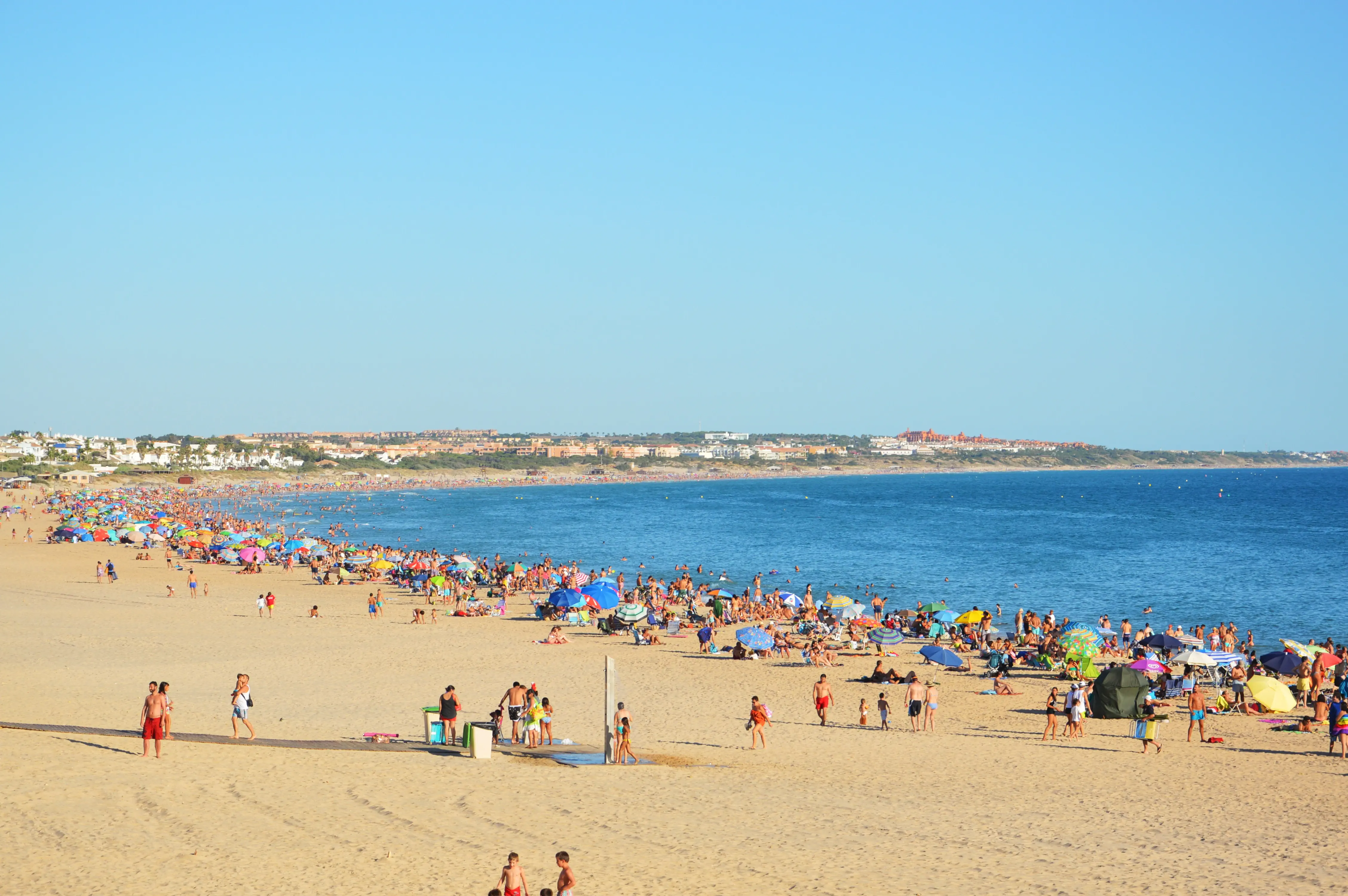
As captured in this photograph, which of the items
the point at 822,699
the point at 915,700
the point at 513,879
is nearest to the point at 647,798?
the point at 513,879

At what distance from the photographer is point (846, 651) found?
26.9 meters

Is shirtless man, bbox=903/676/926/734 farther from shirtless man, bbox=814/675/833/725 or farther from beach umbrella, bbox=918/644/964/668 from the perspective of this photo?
beach umbrella, bbox=918/644/964/668

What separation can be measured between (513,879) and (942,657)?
16974 mm

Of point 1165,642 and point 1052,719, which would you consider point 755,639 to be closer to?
point 1052,719

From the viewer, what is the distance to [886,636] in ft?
85.3

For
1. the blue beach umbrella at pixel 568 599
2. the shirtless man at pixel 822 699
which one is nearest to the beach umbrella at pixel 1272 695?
the shirtless man at pixel 822 699

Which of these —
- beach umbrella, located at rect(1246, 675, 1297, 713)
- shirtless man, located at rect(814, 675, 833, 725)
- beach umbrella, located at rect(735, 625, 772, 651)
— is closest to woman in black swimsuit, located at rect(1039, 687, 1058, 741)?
shirtless man, located at rect(814, 675, 833, 725)

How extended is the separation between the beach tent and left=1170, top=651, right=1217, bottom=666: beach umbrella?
10.6 feet

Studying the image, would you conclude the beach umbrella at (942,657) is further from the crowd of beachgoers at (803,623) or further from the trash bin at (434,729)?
the trash bin at (434,729)

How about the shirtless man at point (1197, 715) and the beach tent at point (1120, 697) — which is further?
the beach tent at point (1120, 697)

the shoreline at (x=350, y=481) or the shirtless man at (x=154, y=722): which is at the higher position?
the shirtless man at (x=154, y=722)

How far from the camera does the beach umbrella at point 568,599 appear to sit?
97.3ft

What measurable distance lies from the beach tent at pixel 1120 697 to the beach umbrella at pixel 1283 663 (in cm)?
423

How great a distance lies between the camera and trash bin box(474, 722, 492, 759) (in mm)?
14109
